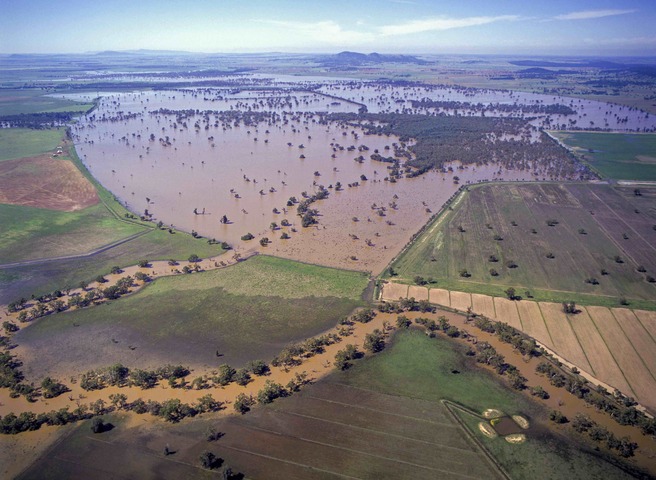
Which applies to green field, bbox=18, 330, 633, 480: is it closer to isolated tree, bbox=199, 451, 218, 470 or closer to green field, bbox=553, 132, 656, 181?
isolated tree, bbox=199, 451, 218, 470

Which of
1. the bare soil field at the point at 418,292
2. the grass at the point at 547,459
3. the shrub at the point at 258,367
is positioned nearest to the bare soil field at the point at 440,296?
the bare soil field at the point at 418,292

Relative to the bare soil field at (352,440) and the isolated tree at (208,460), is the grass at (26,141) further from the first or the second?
the bare soil field at (352,440)

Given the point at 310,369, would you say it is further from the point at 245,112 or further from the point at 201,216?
the point at 245,112

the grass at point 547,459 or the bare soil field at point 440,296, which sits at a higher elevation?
the bare soil field at point 440,296

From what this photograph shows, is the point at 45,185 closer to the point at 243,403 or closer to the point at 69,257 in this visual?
the point at 69,257

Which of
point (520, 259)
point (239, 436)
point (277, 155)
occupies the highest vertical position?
point (277, 155)

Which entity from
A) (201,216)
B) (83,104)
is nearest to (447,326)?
(201,216)

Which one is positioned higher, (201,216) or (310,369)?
(201,216)
